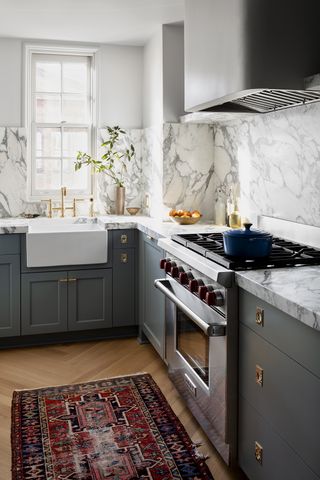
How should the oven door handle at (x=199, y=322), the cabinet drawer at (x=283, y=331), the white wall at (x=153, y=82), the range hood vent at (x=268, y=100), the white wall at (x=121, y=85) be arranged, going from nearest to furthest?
the cabinet drawer at (x=283, y=331)
the oven door handle at (x=199, y=322)
the range hood vent at (x=268, y=100)
the white wall at (x=153, y=82)
the white wall at (x=121, y=85)

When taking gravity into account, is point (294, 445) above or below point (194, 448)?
above

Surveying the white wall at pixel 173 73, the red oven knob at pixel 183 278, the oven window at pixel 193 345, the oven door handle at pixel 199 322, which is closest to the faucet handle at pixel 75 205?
the white wall at pixel 173 73

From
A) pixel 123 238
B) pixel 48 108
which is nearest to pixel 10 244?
pixel 123 238

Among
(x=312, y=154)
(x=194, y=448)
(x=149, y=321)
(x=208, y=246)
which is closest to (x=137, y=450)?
(x=194, y=448)

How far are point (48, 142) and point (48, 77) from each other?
57 cm

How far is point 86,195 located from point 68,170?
28cm

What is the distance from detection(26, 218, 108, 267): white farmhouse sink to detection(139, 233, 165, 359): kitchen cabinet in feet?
1.04

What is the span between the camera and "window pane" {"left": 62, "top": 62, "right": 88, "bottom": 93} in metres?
4.96

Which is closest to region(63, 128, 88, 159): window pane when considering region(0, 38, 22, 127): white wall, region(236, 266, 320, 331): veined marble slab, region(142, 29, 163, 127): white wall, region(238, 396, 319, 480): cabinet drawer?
region(0, 38, 22, 127): white wall

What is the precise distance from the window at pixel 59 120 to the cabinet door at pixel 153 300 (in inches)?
49.8

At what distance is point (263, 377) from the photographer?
83.7 inches

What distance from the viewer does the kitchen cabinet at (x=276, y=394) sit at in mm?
1769

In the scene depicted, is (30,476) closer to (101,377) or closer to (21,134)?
(101,377)

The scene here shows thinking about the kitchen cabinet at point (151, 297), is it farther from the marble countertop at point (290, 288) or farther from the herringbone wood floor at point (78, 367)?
the marble countertop at point (290, 288)
